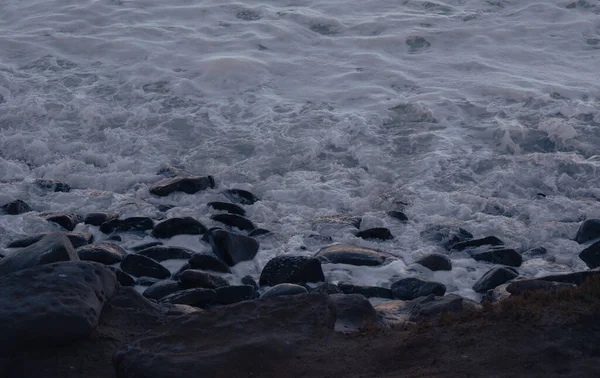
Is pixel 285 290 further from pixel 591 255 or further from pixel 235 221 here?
pixel 591 255

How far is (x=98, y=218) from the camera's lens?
850 cm

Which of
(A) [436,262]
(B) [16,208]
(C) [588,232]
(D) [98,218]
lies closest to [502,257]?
(A) [436,262]

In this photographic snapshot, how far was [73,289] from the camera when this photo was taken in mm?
5449

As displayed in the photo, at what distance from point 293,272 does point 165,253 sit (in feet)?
4.27

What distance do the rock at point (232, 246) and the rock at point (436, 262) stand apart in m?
1.60

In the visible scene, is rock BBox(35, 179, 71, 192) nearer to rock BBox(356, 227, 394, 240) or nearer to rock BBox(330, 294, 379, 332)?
rock BBox(356, 227, 394, 240)

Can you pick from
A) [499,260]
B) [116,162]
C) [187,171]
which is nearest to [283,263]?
[499,260]

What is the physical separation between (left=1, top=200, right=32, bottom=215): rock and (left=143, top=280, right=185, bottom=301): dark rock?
238 centimetres

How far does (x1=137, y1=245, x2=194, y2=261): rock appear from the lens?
7727 millimetres

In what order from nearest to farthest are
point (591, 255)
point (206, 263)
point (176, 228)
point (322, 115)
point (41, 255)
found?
1. point (41, 255)
2. point (206, 263)
3. point (591, 255)
4. point (176, 228)
5. point (322, 115)

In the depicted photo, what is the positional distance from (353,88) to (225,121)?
2.21 m

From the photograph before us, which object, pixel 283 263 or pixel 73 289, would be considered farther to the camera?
pixel 283 263

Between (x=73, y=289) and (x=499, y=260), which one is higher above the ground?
(x=73, y=289)

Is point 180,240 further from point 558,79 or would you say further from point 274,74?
point 558,79
